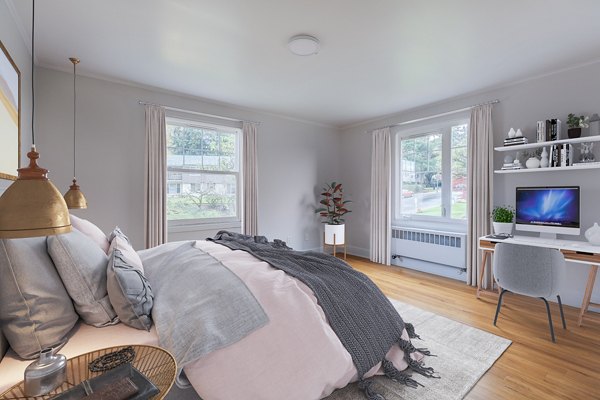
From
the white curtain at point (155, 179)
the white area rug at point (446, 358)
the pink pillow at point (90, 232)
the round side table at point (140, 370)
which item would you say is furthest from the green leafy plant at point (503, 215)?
the white curtain at point (155, 179)

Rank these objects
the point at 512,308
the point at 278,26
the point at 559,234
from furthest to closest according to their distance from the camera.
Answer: the point at 559,234 → the point at 512,308 → the point at 278,26

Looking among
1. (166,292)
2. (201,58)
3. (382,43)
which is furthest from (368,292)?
(201,58)

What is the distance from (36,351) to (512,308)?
3843mm

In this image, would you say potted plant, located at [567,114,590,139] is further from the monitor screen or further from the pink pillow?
the pink pillow

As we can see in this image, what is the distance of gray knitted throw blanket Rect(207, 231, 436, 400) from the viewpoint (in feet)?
5.35

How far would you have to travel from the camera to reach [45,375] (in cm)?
85

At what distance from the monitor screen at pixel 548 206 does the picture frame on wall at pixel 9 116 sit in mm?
4654

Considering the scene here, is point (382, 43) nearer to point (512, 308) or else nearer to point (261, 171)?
point (261, 171)

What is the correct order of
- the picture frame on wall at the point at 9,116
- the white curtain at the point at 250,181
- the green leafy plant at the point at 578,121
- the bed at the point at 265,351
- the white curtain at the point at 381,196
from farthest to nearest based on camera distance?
the white curtain at the point at 381,196, the white curtain at the point at 250,181, the green leafy plant at the point at 578,121, the picture frame on wall at the point at 9,116, the bed at the point at 265,351

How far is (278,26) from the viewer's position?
2.28 m

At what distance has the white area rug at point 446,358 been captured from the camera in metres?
1.71

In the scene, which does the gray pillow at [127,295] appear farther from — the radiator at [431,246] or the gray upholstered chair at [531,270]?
the radiator at [431,246]

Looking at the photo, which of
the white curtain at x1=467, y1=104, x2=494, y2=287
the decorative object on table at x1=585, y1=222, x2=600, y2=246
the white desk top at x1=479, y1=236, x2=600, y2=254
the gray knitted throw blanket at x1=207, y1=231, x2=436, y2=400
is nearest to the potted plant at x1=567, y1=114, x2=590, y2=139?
the white curtain at x1=467, y1=104, x2=494, y2=287

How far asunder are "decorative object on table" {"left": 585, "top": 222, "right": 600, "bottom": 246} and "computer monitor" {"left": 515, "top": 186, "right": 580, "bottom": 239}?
133mm
